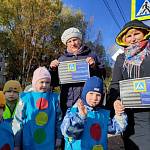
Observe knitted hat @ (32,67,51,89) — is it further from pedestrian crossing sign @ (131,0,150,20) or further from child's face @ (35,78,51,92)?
pedestrian crossing sign @ (131,0,150,20)

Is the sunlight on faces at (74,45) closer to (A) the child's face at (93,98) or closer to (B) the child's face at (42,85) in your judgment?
(B) the child's face at (42,85)

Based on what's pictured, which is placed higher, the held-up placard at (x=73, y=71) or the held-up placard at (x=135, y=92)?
the held-up placard at (x=73, y=71)

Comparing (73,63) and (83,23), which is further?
(83,23)

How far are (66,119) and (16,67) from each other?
39736mm

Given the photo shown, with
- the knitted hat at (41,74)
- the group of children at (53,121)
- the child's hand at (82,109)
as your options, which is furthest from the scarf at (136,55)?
the knitted hat at (41,74)

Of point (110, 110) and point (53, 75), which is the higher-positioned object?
point (53, 75)

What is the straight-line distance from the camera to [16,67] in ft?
140

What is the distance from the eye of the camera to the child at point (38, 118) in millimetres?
4082

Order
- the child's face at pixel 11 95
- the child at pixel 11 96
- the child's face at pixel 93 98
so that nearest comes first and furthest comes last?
the child's face at pixel 93 98
the child at pixel 11 96
the child's face at pixel 11 95

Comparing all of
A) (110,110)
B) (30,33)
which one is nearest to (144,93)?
(110,110)

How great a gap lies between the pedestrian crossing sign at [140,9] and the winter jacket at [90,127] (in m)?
2.19

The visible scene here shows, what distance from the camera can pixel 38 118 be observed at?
13.5 ft

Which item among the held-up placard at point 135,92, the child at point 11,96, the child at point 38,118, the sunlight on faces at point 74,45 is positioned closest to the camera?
the held-up placard at point 135,92

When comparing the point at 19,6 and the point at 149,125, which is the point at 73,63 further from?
the point at 19,6
